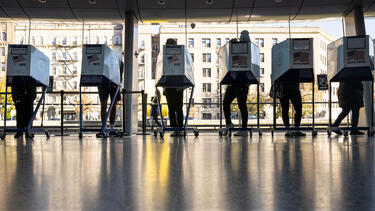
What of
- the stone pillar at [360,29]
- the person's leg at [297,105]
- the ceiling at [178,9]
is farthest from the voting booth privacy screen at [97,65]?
the stone pillar at [360,29]

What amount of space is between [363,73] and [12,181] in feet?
18.8

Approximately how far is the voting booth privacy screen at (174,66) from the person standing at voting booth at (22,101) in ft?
7.08

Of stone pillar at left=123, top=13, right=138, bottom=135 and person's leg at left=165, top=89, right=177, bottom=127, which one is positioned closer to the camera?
person's leg at left=165, top=89, right=177, bottom=127

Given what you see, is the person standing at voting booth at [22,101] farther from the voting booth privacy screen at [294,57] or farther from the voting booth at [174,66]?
the voting booth privacy screen at [294,57]

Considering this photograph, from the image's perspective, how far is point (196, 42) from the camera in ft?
47.4

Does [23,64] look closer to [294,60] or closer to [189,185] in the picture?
[294,60]

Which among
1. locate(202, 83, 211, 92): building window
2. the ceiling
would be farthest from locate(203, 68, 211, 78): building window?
the ceiling

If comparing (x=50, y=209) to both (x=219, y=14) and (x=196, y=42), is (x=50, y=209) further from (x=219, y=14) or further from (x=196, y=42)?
(x=196, y=42)

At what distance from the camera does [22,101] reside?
20.4 ft

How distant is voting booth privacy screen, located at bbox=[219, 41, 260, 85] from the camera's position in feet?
20.4

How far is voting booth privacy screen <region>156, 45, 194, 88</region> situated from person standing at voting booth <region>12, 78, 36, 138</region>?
7.08 ft

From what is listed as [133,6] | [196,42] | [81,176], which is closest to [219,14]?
[133,6]

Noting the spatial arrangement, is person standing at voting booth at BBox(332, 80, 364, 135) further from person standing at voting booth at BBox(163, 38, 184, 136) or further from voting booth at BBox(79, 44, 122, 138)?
voting booth at BBox(79, 44, 122, 138)

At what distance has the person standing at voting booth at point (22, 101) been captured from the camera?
20.2 feet
